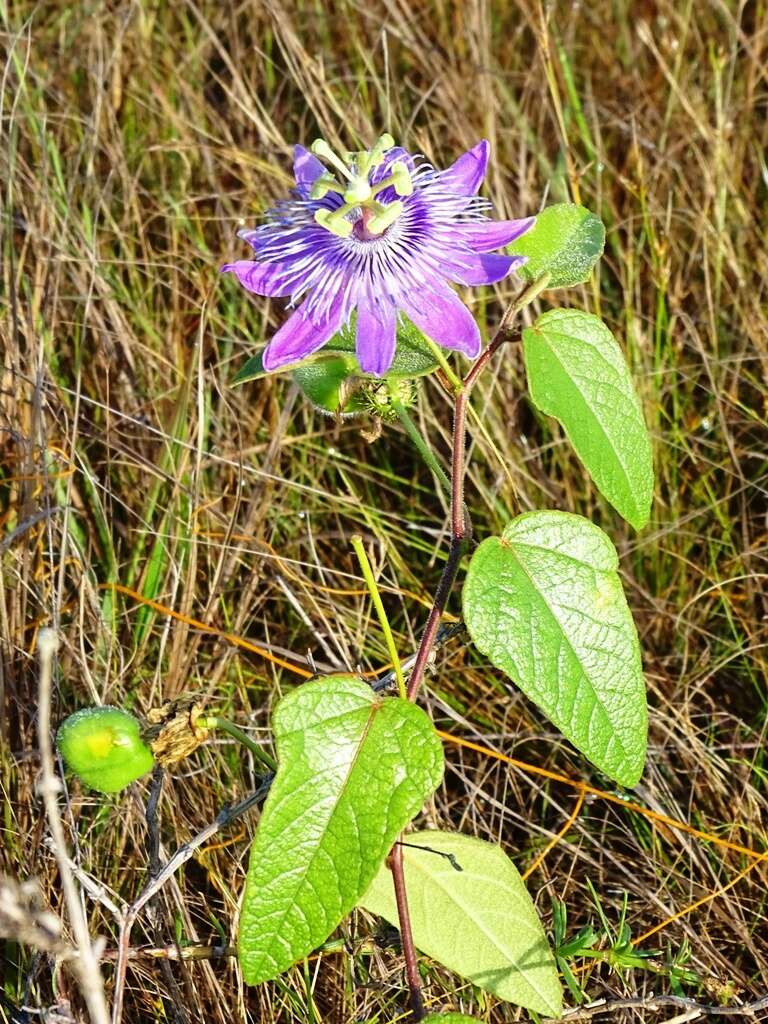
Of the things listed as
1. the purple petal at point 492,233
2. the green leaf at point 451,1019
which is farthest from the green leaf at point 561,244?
the green leaf at point 451,1019

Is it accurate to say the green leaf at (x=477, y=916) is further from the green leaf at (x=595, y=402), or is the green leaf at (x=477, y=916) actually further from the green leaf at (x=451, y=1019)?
the green leaf at (x=595, y=402)

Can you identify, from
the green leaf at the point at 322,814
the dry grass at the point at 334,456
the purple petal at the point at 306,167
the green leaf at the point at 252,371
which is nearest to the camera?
the green leaf at the point at 322,814

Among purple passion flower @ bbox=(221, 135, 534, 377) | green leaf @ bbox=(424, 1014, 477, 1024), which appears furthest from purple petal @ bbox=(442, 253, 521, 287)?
green leaf @ bbox=(424, 1014, 477, 1024)

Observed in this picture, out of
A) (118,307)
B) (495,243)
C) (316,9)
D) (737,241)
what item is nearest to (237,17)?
(316,9)

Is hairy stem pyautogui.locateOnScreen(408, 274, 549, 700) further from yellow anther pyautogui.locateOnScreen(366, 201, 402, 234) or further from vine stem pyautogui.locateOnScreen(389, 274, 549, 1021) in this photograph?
yellow anther pyautogui.locateOnScreen(366, 201, 402, 234)

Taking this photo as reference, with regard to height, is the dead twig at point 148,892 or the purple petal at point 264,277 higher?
the purple petal at point 264,277

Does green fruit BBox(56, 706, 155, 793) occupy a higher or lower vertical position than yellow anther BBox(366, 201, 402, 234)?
lower

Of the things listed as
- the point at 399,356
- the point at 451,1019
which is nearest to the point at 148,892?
the point at 451,1019

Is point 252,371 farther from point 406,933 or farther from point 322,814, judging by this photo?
point 406,933
